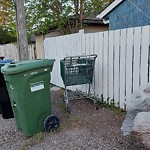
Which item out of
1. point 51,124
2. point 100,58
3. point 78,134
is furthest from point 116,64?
point 51,124

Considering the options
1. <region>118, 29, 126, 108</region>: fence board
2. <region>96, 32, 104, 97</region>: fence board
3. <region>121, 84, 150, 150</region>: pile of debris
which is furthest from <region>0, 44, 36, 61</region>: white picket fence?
<region>121, 84, 150, 150</region>: pile of debris

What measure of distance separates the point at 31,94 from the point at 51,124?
0.70 metres

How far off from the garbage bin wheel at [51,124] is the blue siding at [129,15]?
20.0 ft

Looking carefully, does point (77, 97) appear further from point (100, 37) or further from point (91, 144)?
point (91, 144)

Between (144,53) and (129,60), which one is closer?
(144,53)

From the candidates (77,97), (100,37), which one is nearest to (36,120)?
(77,97)

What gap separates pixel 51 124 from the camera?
386 centimetres

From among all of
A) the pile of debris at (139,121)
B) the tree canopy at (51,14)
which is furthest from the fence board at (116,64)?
the tree canopy at (51,14)

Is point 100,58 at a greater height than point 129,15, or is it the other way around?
point 129,15

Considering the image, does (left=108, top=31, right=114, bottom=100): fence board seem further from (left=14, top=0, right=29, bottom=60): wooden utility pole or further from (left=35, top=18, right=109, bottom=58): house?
(left=35, top=18, right=109, bottom=58): house

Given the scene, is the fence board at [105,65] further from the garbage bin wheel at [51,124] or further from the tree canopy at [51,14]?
the tree canopy at [51,14]

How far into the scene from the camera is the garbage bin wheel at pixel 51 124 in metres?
3.79

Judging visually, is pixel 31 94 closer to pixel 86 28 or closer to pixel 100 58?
pixel 100 58

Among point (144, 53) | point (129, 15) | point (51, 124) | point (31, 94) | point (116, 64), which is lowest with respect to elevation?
point (51, 124)
